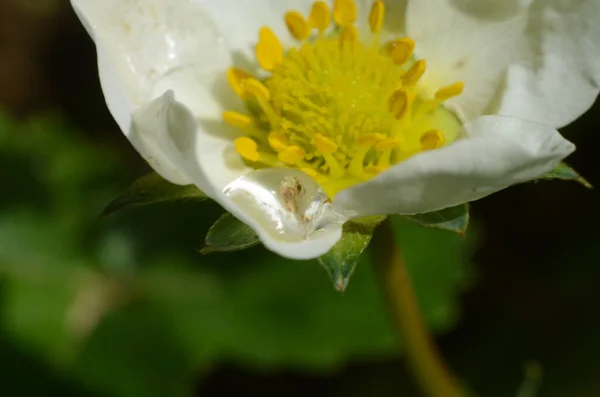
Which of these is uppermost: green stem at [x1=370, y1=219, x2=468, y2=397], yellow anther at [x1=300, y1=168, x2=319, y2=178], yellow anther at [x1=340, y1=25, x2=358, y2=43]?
yellow anther at [x1=340, y1=25, x2=358, y2=43]

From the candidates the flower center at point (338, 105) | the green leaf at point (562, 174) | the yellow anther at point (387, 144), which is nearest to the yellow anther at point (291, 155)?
the flower center at point (338, 105)

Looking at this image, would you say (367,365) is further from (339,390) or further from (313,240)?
(313,240)

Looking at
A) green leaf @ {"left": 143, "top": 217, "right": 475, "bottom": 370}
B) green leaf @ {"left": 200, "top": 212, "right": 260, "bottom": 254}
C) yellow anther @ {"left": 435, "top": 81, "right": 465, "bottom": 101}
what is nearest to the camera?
green leaf @ {"left": 200, "top": 212, "right": 260, "bottom": 254}

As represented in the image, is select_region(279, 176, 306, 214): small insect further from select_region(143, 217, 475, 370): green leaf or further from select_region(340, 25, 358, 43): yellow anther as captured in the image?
select_region(143, 217, 475, 370): green leaf

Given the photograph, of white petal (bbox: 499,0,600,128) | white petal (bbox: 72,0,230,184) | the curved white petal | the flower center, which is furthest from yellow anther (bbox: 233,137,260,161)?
white petal (bbox: 499,0,600,128)

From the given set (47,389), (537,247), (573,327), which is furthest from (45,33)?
(573,327)

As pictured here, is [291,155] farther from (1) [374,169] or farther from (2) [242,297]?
(2) [242,297]
